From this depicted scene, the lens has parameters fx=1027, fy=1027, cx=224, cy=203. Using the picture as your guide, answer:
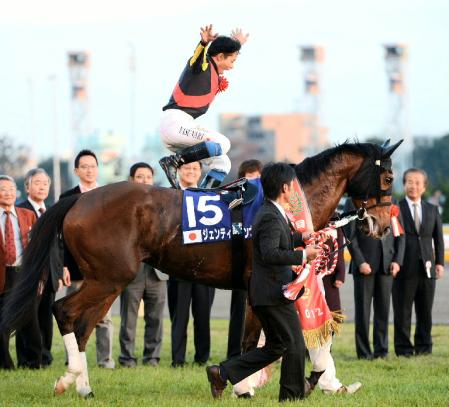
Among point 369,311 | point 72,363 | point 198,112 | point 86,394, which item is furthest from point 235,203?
point 369,311

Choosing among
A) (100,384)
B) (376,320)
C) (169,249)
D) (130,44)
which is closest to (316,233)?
(169,249)

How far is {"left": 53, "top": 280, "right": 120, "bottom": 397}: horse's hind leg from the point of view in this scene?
28.3 feet

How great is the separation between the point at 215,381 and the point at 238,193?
157 centimetres

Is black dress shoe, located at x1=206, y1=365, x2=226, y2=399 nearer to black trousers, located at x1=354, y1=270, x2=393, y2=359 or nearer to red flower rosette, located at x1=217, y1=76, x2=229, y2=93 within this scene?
red flower rosette, located at x1=217, y1=76, x2=229, y2=93

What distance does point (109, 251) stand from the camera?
8.60 metres

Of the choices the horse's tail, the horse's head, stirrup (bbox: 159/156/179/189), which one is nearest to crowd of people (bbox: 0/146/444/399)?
the horse's head

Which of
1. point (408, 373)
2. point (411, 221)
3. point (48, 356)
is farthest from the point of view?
point (411, 221)

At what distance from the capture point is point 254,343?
8.54 meters

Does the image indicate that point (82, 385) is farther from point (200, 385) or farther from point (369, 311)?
point (369, 311)

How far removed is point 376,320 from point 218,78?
12.7 ft

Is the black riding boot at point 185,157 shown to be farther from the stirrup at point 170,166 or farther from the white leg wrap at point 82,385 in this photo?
the white leg wrap at point 82,385

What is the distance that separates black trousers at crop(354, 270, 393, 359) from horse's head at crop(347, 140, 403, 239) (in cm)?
252

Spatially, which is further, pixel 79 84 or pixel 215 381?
pixel 79 84

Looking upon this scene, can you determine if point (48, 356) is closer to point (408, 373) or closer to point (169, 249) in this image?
point (169, 249)
